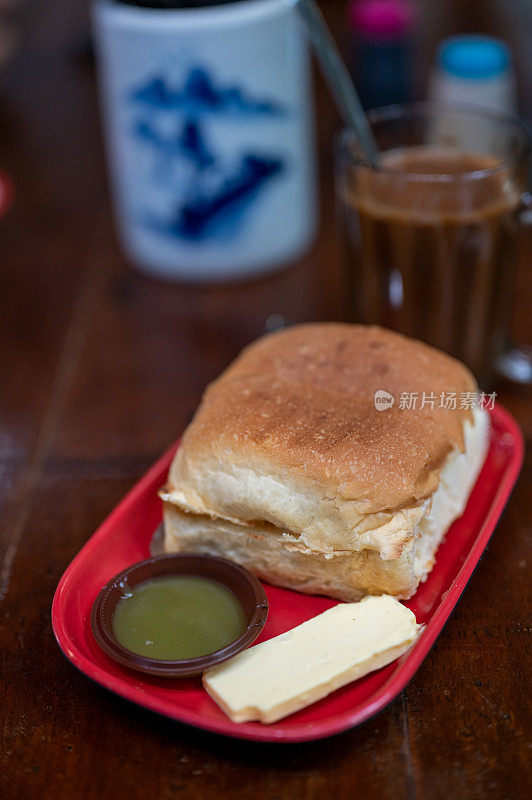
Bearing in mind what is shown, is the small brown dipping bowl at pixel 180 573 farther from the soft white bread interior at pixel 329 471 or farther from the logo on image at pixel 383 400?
the logo on image at pixel 383 400

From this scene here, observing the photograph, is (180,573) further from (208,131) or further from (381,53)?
(381,53)

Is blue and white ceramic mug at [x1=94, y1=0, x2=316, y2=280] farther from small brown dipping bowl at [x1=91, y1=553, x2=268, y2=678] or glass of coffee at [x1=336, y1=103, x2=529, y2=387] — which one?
small brown dipping bowl at [x1=91, y1=553, x2=268, y2=678]

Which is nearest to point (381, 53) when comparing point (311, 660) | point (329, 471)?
point (329, 471)

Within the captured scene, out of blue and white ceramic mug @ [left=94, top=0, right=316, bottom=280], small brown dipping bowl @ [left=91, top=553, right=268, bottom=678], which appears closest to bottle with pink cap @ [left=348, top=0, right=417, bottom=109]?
blue and white ceramic mug @ [left=94, top=0, right=316, bottom=280]

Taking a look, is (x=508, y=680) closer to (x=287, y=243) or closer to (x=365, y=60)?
(x=287, y=243)

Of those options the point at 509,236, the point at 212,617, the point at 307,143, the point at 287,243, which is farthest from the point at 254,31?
the point at 212,617

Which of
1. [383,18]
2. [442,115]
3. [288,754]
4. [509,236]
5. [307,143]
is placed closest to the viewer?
[288,754]

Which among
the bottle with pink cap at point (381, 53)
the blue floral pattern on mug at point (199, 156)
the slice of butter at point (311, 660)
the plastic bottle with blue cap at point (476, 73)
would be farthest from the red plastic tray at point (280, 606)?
the bottle with pink cap at point (381, 53)
